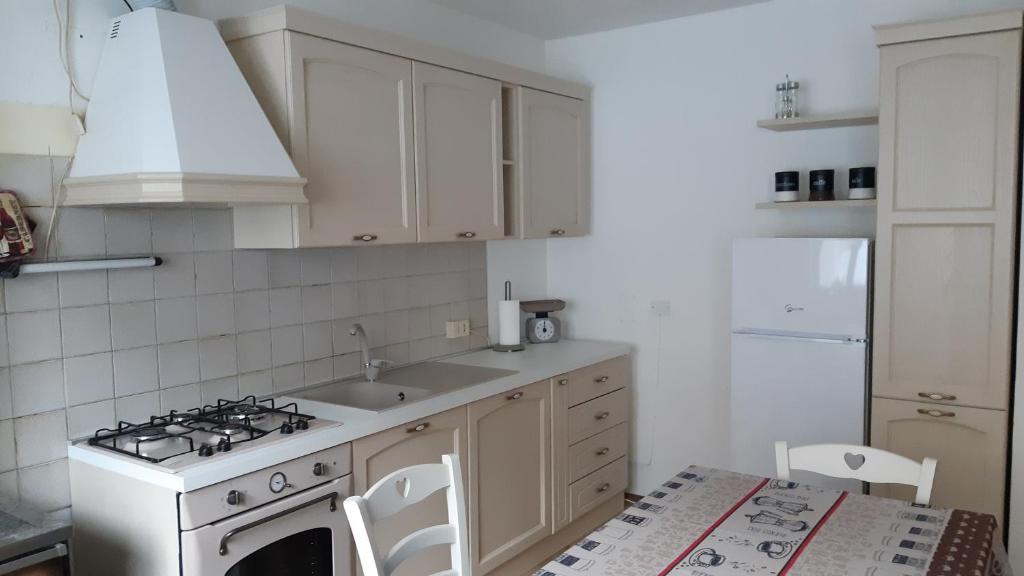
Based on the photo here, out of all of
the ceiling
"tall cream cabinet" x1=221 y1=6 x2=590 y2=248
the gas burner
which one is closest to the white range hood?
"tall cream cabinet" x1=221 y1=6 x2=590 y2=248

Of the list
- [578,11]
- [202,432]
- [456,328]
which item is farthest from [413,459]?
[578,11]

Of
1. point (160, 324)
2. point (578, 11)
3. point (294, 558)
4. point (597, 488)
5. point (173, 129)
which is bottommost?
point (597, 488)

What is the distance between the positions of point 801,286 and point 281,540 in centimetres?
216

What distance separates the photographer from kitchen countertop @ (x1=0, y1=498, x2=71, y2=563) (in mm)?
1705

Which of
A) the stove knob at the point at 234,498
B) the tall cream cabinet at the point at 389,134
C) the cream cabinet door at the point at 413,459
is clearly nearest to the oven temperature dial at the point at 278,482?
the stove knob at the point at 234,498

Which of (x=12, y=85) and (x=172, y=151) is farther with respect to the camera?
(x=12, y=85)

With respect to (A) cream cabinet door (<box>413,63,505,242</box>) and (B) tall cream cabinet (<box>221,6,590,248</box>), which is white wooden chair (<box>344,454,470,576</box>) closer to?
(B) tall cream cabinet (<box>221,6,590,248</box>)

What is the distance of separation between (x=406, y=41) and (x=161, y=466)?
167cm

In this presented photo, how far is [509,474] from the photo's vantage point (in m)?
3.09

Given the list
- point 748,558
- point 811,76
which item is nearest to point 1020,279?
point 811,76

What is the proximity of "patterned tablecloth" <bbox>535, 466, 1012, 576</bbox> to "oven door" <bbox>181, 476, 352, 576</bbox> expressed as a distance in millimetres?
867

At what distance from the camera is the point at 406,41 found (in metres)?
2.79

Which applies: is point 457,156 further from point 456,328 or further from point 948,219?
point 948,219

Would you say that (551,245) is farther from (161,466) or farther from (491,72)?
(161,466)
